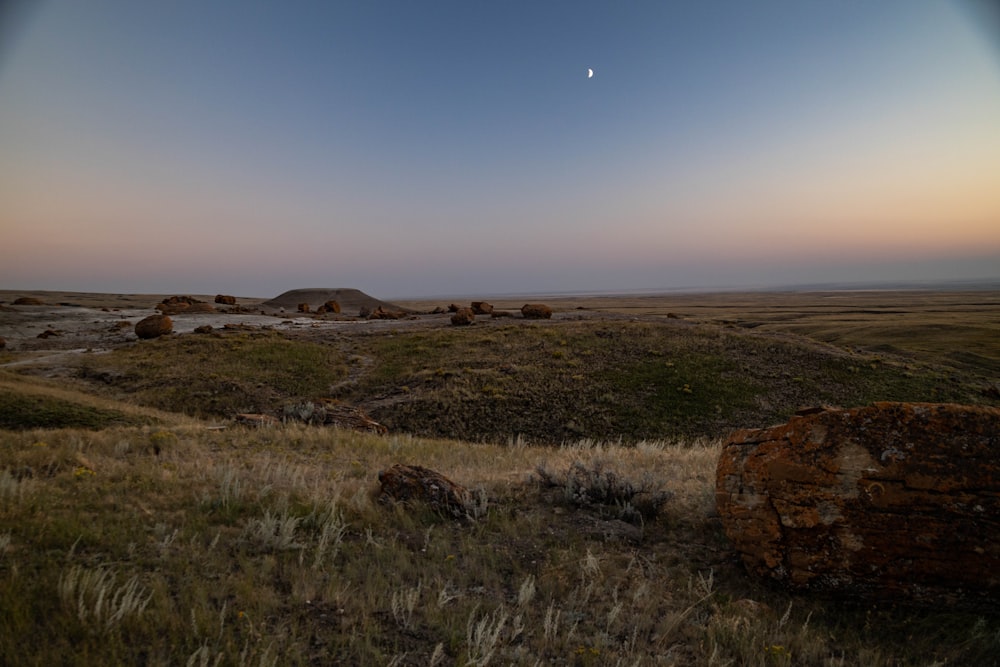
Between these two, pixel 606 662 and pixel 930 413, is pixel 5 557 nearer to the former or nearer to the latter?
pixel 606 662

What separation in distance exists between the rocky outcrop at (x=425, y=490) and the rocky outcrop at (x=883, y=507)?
11.4 ft

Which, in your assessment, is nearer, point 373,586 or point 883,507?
point 373,586

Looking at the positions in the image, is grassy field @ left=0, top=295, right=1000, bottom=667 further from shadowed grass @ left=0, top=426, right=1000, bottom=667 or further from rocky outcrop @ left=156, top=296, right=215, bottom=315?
rocky outcrop @ left=156, top=296, right=215, bottom=315

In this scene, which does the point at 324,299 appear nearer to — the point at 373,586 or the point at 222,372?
the point at 222,372

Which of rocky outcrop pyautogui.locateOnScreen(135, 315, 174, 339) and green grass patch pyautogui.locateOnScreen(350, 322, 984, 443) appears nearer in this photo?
green grass patch pyautogui.locateOnScreen(350, 322, 984, 443)

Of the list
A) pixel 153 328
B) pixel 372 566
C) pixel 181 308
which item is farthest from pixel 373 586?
pixel 181 308

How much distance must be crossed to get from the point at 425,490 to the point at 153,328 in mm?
37938

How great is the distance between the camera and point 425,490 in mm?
6410

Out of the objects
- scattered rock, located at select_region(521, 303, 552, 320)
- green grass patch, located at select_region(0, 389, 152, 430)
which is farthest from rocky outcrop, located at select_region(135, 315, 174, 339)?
scattered rock, located at select_region(521, 303, 552, 320)

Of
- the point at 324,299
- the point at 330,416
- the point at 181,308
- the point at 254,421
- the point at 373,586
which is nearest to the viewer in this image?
the point at 373,586

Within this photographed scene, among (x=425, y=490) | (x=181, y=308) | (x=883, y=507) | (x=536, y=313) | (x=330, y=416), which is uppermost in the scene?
(x=181, y=308)

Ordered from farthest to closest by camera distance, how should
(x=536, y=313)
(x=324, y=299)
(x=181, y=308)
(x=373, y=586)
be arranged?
(x=324, y=299) < (x=181, y=308) < (x=536, y=313) < (x=373, y=586)

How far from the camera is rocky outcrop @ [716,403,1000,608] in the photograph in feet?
14.0

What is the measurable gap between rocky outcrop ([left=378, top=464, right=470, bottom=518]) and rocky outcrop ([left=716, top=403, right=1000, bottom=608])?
11.4ft
